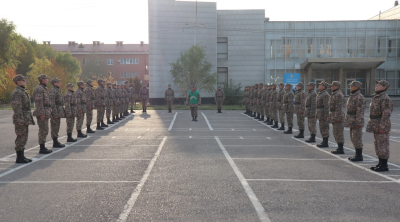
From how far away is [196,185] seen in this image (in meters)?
6.62

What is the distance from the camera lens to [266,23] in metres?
50.5

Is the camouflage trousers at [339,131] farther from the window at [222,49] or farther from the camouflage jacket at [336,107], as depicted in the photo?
the window at [222,49]

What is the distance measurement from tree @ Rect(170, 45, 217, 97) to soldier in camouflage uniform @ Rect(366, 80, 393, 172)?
36522 mm

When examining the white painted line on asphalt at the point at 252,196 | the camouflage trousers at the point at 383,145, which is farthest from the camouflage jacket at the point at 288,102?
the camouflage trousers at the point at 383,145

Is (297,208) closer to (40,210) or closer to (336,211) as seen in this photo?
(336,211)

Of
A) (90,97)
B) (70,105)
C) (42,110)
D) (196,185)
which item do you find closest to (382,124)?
(196,185)

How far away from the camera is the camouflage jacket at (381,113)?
8047 mm

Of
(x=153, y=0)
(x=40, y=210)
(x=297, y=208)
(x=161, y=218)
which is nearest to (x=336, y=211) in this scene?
(x=297, y=208)

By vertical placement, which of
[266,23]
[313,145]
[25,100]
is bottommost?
[313,145]

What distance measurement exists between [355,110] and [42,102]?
8425 mm

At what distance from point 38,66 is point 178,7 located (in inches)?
981

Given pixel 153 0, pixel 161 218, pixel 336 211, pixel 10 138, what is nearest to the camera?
pixel 161 218

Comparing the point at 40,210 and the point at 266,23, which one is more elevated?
the point at 266,23

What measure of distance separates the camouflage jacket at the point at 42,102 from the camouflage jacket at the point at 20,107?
840 mm
